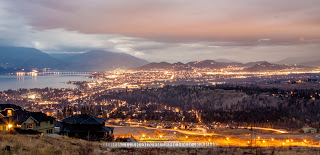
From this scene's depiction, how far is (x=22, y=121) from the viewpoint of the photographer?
29.2m

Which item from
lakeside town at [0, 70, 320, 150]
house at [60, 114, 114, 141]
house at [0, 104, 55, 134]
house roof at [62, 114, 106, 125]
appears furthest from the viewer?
lakeside town at [0, 70, 320, 150]

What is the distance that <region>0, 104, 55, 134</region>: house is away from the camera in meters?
28.2

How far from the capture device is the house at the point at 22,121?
28.2 m

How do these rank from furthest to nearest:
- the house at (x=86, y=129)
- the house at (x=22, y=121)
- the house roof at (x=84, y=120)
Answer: the house roof at (x=84, y=120) < the house at (x=86, y=129) < the house at (x=22, y=121)

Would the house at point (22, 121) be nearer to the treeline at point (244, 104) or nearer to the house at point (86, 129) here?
the house at point (86, 129)

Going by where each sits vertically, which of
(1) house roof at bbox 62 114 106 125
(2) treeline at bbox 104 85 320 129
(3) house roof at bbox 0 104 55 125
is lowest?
(2) treeline at bbox 104 85 320 129

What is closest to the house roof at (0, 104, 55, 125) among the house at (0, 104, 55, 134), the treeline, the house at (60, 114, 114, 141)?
the house at (0, 104, 55, 134)

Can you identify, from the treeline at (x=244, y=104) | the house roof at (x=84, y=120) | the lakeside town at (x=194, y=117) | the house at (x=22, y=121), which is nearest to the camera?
the house at (x=22, y=121)

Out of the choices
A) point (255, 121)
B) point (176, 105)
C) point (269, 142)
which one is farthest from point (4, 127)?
point (176, 105)

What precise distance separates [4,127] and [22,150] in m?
19.4

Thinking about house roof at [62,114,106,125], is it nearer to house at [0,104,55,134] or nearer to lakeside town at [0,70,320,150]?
lakeside town at [0,70,320,150]

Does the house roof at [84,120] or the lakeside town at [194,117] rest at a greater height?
the house roof at [84,120]

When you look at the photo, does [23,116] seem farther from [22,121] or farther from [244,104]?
[244,104]

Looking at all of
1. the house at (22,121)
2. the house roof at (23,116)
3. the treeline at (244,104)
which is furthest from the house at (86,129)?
the treeline at (244,104)
